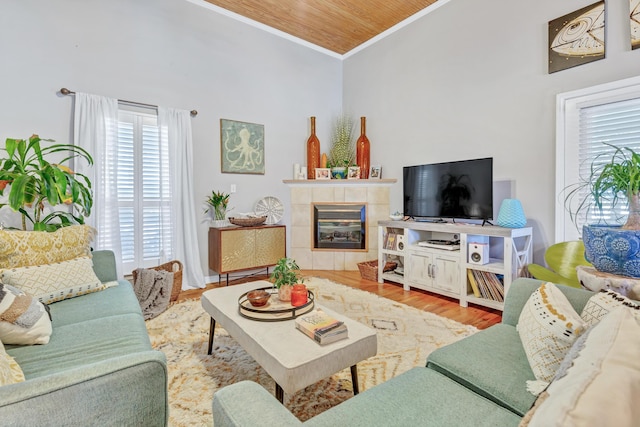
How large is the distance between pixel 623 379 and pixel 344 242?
13.0 ft

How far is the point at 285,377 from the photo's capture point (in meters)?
1.23

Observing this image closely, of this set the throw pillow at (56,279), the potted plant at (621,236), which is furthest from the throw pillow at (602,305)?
the throw pillow at (56,279)

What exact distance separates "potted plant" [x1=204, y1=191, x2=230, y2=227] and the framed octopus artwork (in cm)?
38

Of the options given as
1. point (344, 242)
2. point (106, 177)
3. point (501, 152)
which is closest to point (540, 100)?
point (501, 152)

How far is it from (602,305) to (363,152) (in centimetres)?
373

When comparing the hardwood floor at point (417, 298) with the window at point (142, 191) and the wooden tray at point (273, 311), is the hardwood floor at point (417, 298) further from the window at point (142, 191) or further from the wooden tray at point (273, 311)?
the wooden tray at point (273, 311)

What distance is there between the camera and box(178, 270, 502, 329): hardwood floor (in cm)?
273

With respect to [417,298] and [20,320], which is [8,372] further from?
[417,298]

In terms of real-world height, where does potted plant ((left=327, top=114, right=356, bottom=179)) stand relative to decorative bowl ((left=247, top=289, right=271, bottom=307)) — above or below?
above

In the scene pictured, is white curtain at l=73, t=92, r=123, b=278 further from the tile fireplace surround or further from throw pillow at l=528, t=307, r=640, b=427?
throw pillow at l=528, t=307, r=640, b=427

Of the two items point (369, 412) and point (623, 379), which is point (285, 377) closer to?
point (369, 412)

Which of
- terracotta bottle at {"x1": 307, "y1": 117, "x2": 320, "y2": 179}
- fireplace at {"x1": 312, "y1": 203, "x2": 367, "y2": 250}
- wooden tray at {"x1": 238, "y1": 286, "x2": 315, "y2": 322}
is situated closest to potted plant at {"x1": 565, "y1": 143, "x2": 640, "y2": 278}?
wooden tray at {"x1": 238, "y1": 286, "x2": 315, "y2": 322}

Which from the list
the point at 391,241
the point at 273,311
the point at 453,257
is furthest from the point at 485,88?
the point at 273,311

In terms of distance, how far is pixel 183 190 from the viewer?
3564 mm
